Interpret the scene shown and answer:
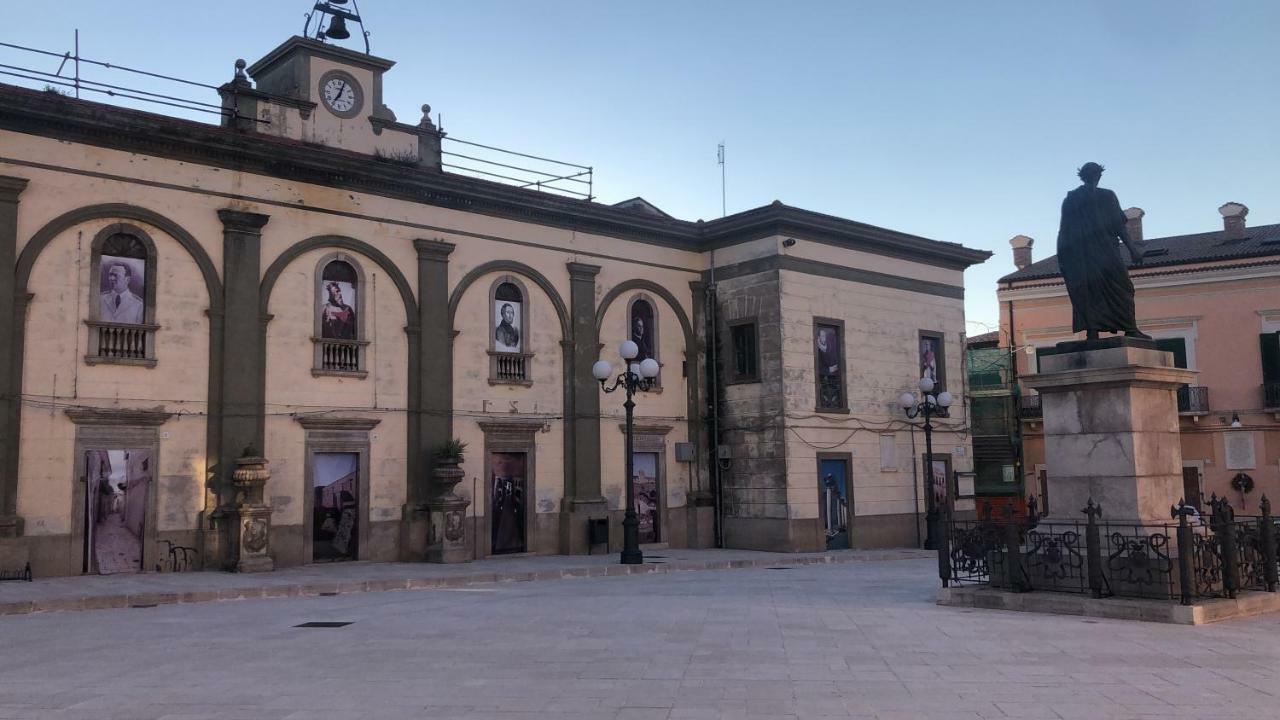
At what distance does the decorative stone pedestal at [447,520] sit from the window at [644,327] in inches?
247

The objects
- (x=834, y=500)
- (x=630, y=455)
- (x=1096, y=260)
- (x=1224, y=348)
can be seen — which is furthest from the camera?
(x=1224, y=348)

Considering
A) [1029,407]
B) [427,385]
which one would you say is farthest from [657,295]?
[1029,407]

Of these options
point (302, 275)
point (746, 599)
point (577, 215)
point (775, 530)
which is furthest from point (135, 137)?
point (775, 530)

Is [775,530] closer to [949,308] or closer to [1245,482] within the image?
[949,308]

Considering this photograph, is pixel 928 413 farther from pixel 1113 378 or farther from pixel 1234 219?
pixel 1234 219

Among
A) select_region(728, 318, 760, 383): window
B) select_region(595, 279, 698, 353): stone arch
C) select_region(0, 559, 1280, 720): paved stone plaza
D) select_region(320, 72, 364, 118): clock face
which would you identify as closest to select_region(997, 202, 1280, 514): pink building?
select_region(728, 318, 760, 383): window

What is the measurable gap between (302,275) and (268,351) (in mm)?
1652

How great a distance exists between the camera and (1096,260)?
12961 mm

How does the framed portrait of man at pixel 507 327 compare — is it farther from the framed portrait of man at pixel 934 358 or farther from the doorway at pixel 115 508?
the framed portrait of man at pixel 934 358

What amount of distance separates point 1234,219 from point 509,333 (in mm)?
27958

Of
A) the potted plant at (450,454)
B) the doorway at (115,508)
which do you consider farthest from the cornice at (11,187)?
the potted plant at (450,454)

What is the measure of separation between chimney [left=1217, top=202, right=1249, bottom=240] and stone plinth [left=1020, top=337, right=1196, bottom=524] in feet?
95.7

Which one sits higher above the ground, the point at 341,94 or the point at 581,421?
the point at 341,94

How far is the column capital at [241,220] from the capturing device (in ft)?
65.6
